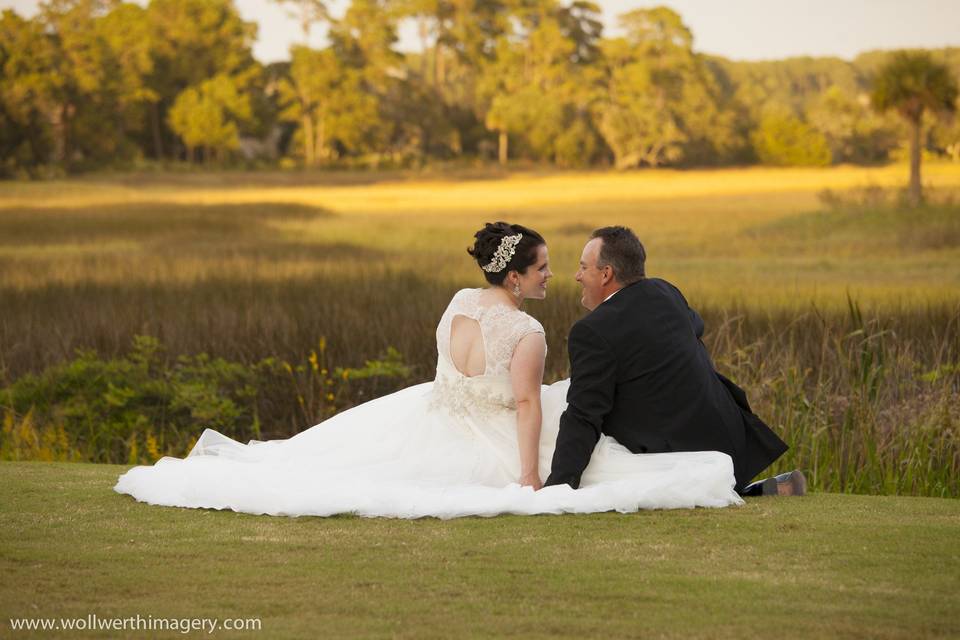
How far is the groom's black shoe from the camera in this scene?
4.54 metres

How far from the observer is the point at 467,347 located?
183 inches

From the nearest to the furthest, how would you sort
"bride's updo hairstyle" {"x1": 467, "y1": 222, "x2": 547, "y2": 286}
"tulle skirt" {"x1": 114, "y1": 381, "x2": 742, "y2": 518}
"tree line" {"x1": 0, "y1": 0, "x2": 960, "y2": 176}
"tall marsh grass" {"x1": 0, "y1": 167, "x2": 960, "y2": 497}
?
"tulle skirt" {"x1": 114, "y1": 381, "x2": 742, "y2": 518} → "bride's updo hairstyle" {"x1": 467, "y1": 222, "x2": 547, "y2": 286} → "tall marsh grass" {"x1": 0, "y1": 167, "x2": 960, "y2": 497} → "tree line" {"x1": 0, "y1": 0, "x2": 960, "y2": 176}

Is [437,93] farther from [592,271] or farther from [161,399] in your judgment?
[592,271]

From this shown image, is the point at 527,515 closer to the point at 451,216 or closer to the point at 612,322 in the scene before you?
the point at 612,322

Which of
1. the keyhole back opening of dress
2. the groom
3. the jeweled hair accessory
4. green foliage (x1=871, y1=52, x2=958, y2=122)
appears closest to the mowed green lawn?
the groom

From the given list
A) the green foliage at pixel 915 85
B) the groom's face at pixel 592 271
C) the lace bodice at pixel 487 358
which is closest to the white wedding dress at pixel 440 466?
the lace bodice at pixel 487 358

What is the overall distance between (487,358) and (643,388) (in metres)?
0.58

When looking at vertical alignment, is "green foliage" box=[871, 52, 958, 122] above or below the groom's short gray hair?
above

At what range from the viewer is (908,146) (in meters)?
16.0

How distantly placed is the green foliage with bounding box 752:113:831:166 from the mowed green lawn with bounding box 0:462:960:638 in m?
13.9

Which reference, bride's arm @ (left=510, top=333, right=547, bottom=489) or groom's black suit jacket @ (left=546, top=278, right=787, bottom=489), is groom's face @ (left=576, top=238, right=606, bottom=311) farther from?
bride's arm @ (left=510, top=333, right=547, bottom=489)

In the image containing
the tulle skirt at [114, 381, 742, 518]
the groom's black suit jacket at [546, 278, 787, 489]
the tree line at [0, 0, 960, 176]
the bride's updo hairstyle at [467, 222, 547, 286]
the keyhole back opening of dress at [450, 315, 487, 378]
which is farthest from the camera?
the tree line at [0, 0, 960, 176]

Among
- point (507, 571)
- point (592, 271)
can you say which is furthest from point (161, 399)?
point (507, 571)

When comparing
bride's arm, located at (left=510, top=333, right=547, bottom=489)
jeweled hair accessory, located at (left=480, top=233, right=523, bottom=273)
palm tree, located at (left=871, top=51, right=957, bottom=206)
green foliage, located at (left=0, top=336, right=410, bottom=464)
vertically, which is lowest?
green foliage, located at (left=0, top=336, right=410, bottom=464)
